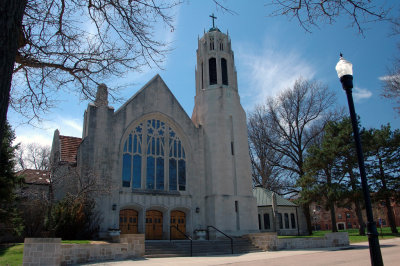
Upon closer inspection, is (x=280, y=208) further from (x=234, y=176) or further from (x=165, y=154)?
(x=165, y=154)

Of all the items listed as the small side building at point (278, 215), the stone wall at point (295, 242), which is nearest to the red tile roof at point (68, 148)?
the stone wall at point (295, 242)

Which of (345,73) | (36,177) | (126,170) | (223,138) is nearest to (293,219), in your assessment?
(223,138)

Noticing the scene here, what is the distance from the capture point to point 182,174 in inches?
968

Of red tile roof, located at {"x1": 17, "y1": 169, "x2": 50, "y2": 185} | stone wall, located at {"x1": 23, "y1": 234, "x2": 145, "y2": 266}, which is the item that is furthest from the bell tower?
red tile roof, located at {"x1": 17, "y1": 169, "x2": 50, "y2": 185}

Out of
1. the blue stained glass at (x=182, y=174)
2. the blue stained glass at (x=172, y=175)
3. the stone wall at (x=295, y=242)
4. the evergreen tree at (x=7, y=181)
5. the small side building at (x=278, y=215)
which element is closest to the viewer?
the evergreen tree at (x=7, y=181)

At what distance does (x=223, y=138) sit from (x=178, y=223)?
288 inches

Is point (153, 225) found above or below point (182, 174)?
below

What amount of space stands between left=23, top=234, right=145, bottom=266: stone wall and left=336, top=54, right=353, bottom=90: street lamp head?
11.4 m

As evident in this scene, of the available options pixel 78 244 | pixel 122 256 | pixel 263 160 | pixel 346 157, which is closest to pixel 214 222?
pixel 122 256

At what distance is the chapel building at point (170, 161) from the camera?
21359 mm

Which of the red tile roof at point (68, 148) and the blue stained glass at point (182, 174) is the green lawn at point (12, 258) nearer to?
the red tile roof at point (68, 148)

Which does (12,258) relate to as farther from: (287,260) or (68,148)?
(287,260)

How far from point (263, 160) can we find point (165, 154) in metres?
17.9

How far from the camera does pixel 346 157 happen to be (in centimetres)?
2925
